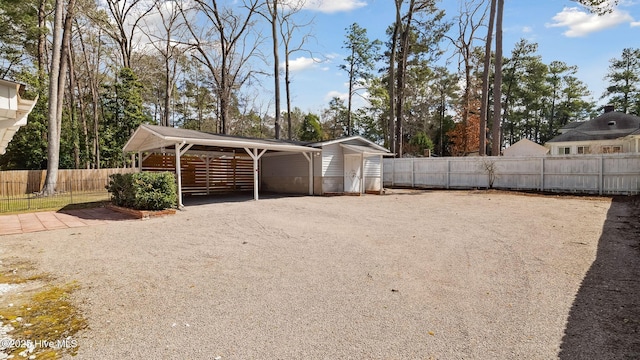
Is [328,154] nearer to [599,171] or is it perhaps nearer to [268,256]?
[268,256]

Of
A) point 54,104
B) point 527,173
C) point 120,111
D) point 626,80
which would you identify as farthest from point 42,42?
point 626,80

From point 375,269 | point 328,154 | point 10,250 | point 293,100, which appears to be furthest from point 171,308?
point 293,100

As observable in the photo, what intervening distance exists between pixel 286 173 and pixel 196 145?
4555mm

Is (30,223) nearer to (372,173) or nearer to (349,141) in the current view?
(349,141)

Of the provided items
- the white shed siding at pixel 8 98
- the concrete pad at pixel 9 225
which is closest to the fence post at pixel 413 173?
the concrete pad at pixel 9 225

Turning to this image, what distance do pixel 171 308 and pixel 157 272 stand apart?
4.34 feet

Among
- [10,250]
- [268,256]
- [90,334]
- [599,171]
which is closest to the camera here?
[90,334]

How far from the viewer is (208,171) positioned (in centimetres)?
1628

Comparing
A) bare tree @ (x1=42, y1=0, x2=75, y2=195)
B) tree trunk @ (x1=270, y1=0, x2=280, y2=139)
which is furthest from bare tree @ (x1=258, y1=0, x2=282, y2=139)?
bare tree @ (x1=42, y1=0, x2=75, y2=195)

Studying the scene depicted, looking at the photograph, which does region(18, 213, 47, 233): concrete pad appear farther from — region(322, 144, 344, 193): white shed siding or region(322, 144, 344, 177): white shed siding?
region(322, 144, 344, 177): white shed siding

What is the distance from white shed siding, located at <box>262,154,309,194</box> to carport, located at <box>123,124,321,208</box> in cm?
54

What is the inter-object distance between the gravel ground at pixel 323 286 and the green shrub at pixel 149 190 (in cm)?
137

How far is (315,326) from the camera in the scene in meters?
2.74

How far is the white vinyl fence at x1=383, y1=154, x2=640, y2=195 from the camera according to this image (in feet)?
41.2
